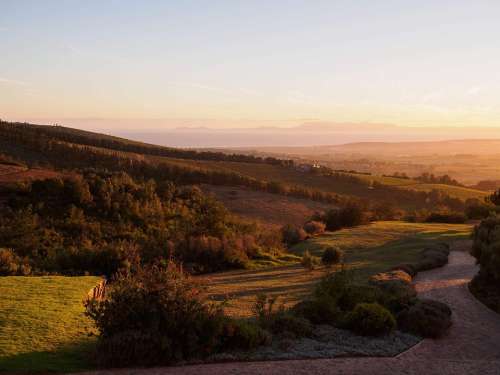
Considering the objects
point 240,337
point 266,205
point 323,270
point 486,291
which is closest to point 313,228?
point 266,205

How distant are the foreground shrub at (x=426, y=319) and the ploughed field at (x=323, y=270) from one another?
2.25 m

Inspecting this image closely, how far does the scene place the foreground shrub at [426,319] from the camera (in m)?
11.0

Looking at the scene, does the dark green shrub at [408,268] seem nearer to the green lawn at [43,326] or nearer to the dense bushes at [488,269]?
the dense bushes at [488,269]

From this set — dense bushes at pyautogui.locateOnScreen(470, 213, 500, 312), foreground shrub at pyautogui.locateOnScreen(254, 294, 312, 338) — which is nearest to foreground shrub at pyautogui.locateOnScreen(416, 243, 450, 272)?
dense bushes at pyautogui.locateOnScreen(470, 213, 500, 312)

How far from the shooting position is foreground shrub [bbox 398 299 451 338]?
11008 mm

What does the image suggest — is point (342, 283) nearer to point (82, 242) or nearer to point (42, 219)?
point (82, 242)

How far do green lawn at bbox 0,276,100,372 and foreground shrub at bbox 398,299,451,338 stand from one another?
6.18 meters

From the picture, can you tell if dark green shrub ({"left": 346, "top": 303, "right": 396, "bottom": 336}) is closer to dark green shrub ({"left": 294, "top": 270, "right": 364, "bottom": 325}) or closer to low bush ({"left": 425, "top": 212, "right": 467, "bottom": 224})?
dark green shrub ({"left": 294, "top": 270, "right": 364, "bottom": 325})

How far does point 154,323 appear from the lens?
928 cm

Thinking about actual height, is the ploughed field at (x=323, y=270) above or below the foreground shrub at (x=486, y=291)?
below

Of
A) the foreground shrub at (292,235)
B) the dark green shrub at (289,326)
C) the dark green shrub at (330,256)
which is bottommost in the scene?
the foreground shrub at (292,235)

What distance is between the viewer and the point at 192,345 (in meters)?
9.31

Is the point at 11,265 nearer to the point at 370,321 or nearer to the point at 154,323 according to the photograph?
the point at 154,323

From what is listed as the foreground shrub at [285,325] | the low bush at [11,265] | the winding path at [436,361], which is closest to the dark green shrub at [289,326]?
the foreground shrub at [285,325]
